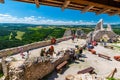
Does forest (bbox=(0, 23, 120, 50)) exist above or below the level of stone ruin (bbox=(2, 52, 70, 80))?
below

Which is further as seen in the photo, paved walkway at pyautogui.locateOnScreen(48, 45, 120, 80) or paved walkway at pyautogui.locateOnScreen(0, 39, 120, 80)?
paved walkway at pyautogui.locateOnScreen(0, 39, 120, 80)

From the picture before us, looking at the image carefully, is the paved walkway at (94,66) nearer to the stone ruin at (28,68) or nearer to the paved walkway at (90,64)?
the paved walkway at (90,64)

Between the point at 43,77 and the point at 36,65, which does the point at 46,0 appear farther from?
the point at 43,77

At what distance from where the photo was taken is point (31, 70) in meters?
12.8

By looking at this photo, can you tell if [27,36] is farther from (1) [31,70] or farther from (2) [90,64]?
(1) [31,70]

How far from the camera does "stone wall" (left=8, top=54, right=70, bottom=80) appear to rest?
1129 centimetres

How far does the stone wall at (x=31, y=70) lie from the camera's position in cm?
1129

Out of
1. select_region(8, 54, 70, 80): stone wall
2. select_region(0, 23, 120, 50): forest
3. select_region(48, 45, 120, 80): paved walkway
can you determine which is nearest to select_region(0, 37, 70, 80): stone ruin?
select_region(8, 54, 70, 80): stone wall


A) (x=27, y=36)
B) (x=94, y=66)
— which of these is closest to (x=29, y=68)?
(x=94, y=66)

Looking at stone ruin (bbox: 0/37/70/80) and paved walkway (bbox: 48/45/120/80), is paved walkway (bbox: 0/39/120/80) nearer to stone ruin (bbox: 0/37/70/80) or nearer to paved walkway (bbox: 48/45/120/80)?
paved walkway (bbox: 48/45/120/80)

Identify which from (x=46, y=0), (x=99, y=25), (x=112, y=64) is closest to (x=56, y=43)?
(x=112, y=64)

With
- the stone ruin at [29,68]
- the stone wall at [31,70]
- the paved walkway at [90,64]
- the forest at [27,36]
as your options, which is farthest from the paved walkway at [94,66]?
Answer: the forest at [27,36]

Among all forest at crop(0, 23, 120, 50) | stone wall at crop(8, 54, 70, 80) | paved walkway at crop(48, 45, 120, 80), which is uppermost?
stone wall at crop(8, 54, 70, 80)

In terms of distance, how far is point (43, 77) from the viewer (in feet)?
46.5
